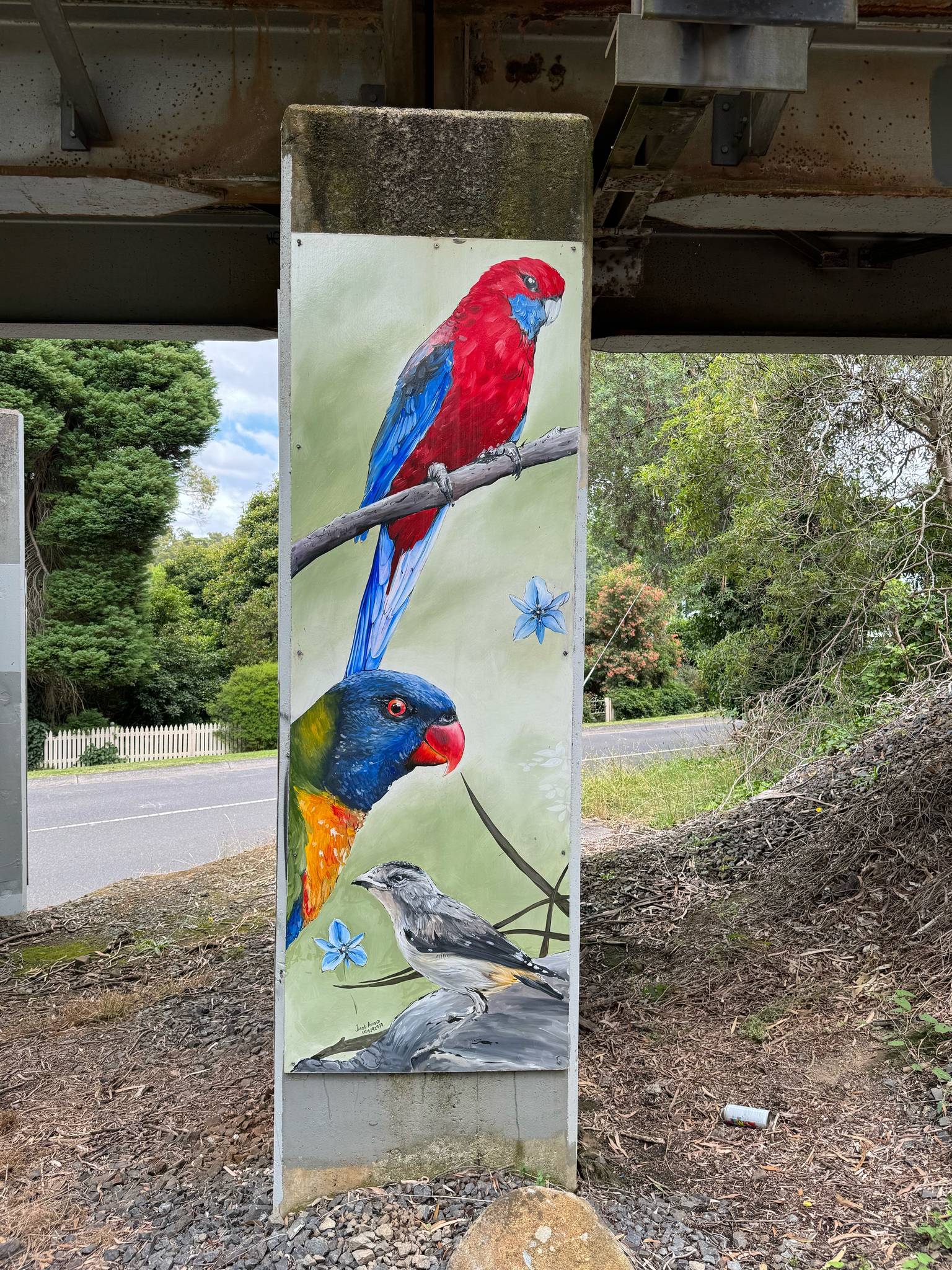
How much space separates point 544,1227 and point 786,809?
5.49 meters

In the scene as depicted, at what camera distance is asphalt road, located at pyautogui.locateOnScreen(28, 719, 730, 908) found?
10.4 m

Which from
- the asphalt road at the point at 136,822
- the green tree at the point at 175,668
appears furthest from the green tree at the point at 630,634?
the asphalt road at the point at 136,822

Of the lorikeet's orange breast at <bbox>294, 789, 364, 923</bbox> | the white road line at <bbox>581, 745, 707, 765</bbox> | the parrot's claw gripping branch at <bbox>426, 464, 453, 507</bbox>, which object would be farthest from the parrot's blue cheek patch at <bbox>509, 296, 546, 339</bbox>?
the white road line at <bbox>581, 745, 707, 765</bbox>

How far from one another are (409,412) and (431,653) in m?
0.79

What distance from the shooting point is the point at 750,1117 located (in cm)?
381

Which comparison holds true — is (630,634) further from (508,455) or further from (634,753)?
(508,455)

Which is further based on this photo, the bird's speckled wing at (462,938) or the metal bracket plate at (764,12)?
the bird's speckled wing at (462,938)

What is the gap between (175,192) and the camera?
397 centimetres

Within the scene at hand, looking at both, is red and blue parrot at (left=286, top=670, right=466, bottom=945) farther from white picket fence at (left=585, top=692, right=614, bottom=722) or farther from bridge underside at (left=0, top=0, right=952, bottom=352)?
white picket fence at (left=585, top=692, right=614, bottom=722)

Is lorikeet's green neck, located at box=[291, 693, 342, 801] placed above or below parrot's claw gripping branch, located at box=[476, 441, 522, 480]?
below

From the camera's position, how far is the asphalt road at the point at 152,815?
408 inches

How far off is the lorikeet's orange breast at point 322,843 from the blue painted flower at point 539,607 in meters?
0.83

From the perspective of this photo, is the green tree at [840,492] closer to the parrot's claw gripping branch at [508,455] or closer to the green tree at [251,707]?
→ the parrot's claw gripping branch at [508,455]

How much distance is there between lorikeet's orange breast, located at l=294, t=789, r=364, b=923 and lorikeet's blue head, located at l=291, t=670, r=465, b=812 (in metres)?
0.03
